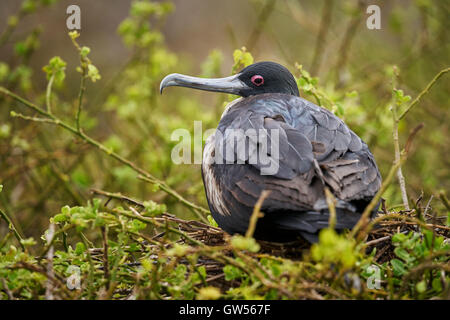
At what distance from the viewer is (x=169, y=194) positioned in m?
2.58

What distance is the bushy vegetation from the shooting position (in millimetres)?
1590

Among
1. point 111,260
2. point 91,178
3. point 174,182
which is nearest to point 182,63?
point 91,178

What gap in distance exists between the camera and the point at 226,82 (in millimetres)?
2717

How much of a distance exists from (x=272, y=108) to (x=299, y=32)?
4.57 m

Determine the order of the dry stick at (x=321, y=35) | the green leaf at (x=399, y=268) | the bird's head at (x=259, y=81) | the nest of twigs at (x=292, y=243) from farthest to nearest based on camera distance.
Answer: the dry stick at (x=321, y=35)
the bird's head at (x=259, y=81)
the nest of twigs at (x=292, y=243)
the green leaf at (x=399, y=268)

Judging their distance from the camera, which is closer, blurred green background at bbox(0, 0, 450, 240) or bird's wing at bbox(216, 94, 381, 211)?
bird's wing at bbox(216, 94, 381, 211)

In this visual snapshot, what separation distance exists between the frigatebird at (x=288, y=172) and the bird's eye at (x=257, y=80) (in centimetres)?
29

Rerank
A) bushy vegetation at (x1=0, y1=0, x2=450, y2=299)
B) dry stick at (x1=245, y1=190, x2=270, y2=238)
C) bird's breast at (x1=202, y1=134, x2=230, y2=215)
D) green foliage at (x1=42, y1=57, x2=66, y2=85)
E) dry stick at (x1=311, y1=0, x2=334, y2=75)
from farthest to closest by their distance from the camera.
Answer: dry stick at (x1=311, y1=0, x2=334, y2=75), green foliage at (x1=42, y1=57, x2=66, y2=85), bird's breast at (x1=202, y1=134, x2=230, y2=215), bushy vegetation at (x1=0, y1=0, x2=450, y2=299), dry stick at (x1=245, y1=190, x2=270, y2=238)

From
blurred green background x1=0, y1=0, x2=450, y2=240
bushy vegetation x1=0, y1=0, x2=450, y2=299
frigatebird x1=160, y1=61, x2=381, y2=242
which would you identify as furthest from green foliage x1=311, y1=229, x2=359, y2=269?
blurred green background x1=0, y1=0, x2=450, y2=240

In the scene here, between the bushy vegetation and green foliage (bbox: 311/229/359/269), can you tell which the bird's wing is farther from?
green foliage (bbox: 311/229/359/269)

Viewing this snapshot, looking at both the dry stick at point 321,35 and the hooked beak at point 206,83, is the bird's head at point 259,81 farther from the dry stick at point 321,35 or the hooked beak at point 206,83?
the dry stick at point 321,35

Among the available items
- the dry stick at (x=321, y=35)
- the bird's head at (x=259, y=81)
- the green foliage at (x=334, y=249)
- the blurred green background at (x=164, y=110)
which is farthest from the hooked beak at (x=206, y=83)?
the dry stick at (x=321, y=35)

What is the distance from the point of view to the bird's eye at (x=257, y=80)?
8.96ft

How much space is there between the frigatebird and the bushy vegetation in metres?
0.09
